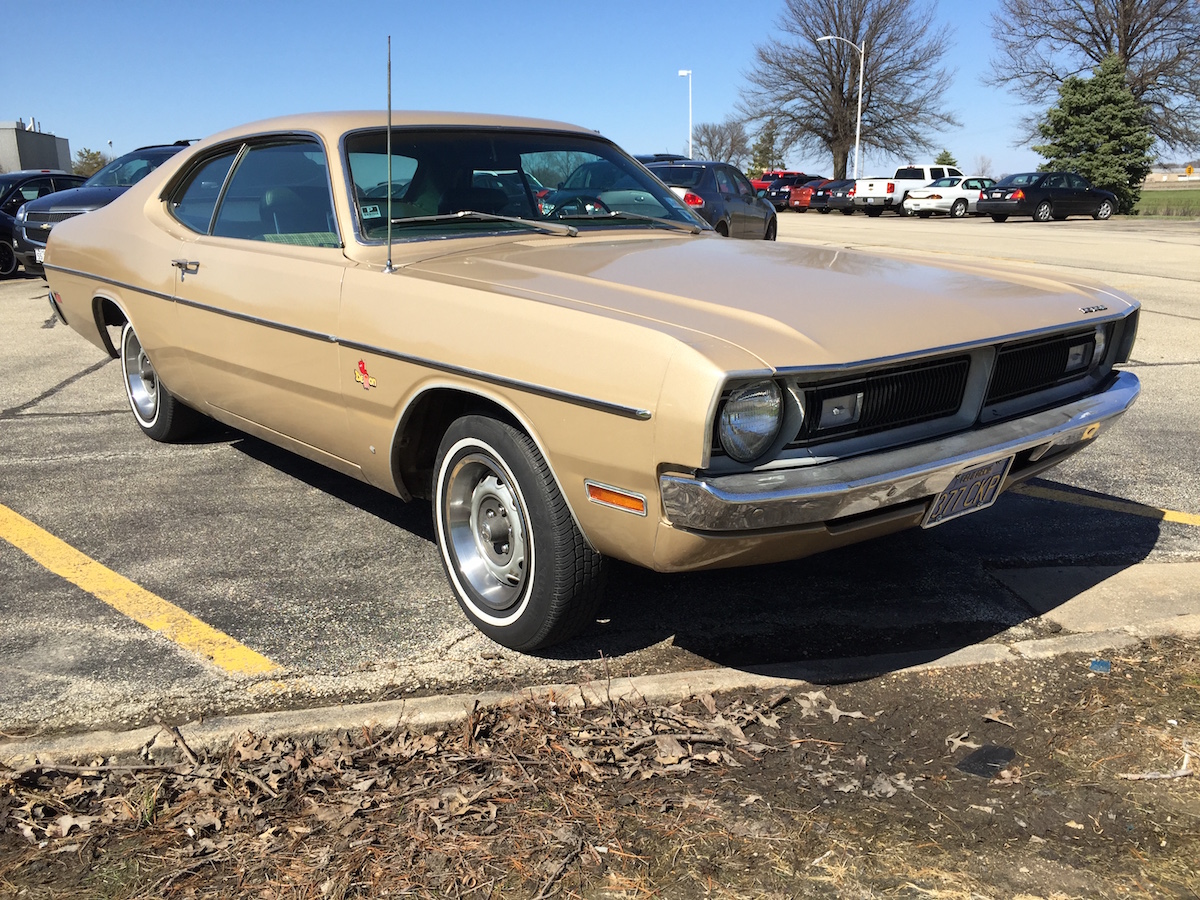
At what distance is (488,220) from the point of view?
155 inches

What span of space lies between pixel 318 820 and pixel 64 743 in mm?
805

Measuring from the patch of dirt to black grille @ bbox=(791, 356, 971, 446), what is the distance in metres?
0.79

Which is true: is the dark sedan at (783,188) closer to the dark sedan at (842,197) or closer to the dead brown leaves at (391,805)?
the dark sedan at (842,197)

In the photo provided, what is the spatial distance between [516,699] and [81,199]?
11.0m

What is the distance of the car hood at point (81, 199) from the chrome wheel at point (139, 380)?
6621 mm

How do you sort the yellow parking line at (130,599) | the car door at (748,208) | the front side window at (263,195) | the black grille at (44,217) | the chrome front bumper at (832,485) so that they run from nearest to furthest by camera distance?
1. the chrome front bumper at (832,485)
2. the yellow parking line at (130,599)
3. the front side window at (263,195)
4. the black grille at (44,217)
5. the car door at (748,208)

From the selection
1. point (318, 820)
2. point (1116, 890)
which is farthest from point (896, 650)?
point (318, 820)

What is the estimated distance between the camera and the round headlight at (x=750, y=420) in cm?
253

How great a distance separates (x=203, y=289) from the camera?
13.9 feet

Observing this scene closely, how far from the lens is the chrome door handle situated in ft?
14.1

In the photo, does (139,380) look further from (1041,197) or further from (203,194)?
(1041,197)

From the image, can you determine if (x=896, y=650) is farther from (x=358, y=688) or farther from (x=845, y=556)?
(x=358, y=688)

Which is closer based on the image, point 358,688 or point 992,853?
point 992,853

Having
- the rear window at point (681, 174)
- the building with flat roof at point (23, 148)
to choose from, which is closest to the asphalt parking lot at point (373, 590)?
the rear window at point (681, 174)
